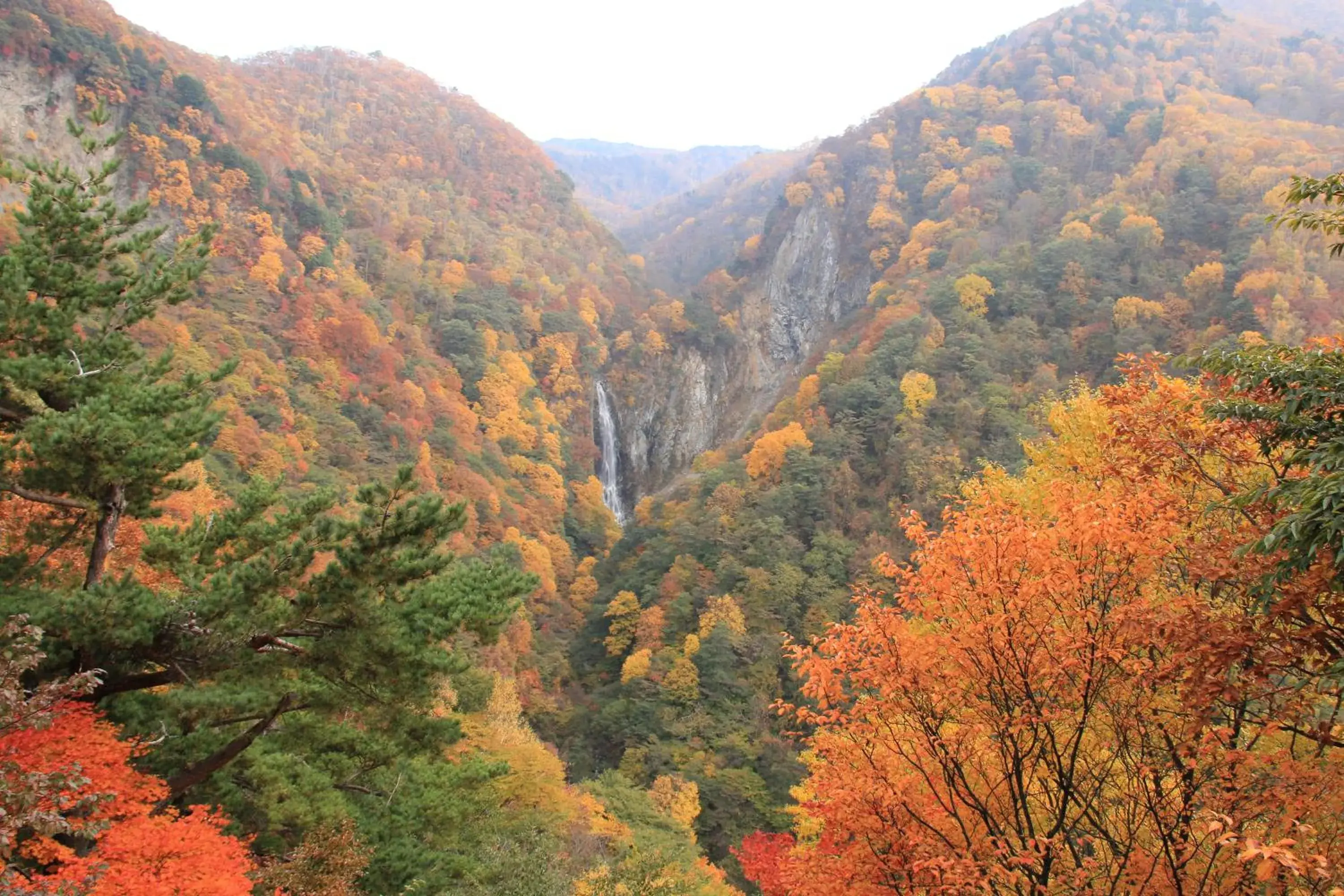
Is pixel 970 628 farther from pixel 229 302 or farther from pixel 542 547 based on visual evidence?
pixel 229 302

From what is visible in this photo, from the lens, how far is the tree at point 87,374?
7.72 metres

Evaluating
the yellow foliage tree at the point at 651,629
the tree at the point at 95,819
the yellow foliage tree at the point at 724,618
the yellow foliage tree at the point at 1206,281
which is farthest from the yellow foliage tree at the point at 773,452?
the tree at the point at 95,819

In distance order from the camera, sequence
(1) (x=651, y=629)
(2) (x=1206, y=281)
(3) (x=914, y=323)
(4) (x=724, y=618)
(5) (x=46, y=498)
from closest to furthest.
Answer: (5) (x=46, y=498) < (4) (x=724, y=618) < (1) (x=651, y=629) < (2) (x=1206, y=281) < (3) (x=914, y=323)

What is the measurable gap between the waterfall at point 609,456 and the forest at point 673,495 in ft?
1.99

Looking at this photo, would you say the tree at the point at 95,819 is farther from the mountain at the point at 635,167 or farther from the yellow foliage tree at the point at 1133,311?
the mountain at the point at 635,167

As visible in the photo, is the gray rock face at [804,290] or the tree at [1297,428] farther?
the gray rock face at [804,290]

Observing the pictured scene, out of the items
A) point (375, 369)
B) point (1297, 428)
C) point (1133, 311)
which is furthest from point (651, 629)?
point (1297, 428)

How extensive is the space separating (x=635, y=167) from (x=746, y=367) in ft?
372

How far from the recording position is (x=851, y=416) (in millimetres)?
37719

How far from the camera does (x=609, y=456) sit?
2453 inches

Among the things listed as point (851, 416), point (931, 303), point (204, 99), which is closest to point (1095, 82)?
point (931, 303)

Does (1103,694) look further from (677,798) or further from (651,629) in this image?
(651,629)

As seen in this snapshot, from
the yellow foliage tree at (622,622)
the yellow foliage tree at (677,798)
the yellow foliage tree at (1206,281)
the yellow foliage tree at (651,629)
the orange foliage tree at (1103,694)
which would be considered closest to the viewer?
the orange foliage tree at (1103,694)

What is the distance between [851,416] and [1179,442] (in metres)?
31.3
